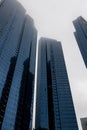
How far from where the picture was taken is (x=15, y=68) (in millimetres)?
115812

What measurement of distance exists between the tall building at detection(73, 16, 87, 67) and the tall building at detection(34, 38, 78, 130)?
68.7 feet

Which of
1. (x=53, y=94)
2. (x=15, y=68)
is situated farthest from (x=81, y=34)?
(x=15, y=68)

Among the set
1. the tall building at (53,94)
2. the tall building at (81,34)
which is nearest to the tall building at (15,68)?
the tall building at (53,94)

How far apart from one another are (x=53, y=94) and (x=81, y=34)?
181 feet

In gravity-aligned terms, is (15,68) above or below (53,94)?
above

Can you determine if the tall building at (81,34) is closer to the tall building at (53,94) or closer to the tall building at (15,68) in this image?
the tall building at (53,94)

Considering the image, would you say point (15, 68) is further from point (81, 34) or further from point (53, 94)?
point (81, 34)

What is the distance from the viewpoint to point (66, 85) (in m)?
127

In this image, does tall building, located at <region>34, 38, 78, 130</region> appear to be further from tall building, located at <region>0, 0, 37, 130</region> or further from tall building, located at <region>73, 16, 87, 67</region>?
tall building, located at <region>73, 16, 87, 67</region>

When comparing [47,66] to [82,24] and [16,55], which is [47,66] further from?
[82,24]

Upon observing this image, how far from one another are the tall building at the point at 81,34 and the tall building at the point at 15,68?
1547 inches

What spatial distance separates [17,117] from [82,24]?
9461cm

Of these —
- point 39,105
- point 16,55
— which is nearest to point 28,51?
point 16,55

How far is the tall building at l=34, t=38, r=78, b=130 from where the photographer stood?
10569 centimetres
